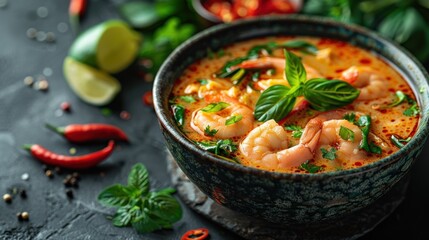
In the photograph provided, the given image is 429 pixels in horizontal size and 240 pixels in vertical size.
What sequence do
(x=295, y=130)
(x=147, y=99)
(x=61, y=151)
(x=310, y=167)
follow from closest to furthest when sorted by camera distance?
(x=310, y=167) < (x=295, y=130) < (x=61, y=151) < (x=147, y=99)

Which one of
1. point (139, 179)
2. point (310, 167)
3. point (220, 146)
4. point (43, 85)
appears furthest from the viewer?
point (43, 85)

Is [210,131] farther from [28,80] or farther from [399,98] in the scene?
[28,80]

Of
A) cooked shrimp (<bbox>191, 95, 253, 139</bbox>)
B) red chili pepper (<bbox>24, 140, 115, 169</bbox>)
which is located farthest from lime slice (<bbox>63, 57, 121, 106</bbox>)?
cooked shrimp (<bbox>191, 95, 253, 139</bbox>)

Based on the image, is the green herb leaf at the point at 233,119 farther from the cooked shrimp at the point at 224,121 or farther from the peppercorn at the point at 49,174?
the peppercorn at the point at 49,174

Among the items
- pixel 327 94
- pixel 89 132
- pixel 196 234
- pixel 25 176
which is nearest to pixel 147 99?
pixel 89 132

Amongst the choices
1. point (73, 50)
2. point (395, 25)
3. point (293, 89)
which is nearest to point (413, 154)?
point (293, 89)

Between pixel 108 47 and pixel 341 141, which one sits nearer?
pixel 341 141

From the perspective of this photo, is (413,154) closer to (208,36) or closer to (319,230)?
(319,230)

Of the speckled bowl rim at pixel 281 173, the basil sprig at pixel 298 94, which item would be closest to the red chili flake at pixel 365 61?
the speckled bowl rim at pixel 281 173
